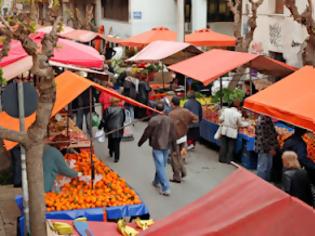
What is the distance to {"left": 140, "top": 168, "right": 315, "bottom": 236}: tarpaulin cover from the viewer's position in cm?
415

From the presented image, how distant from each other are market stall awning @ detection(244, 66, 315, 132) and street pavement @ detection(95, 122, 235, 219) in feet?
7.42

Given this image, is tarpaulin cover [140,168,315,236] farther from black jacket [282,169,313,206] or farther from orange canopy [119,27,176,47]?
orange canopy [119,27,176,47]

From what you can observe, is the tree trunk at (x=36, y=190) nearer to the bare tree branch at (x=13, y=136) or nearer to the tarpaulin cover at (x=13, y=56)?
the bare tree branch at (x=13, y=136)

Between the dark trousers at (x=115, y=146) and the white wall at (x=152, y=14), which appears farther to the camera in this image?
the white wall at (x=152, y=14)

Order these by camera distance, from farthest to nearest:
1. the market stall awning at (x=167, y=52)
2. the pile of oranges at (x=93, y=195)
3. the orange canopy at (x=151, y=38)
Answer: the orange canopy at (x=151, y=38), the market stall awning at (x=167, y=52), the pile of oranges at (x=93, y=195)

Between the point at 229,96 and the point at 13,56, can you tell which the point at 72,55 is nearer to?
the point at 13,56

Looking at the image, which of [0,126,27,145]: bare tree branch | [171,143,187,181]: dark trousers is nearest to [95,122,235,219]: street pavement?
[171,143,187,181]: dark trousers

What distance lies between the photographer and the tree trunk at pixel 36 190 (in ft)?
27.2

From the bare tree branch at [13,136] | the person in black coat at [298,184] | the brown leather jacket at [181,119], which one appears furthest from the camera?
the brown leather jacket at [181,119]

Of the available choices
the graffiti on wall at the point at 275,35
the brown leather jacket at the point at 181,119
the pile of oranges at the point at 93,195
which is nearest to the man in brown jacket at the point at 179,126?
the brown leather jacket at the point at 181,119

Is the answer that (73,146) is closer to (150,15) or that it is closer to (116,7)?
(150,15)

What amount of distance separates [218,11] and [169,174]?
1954cm

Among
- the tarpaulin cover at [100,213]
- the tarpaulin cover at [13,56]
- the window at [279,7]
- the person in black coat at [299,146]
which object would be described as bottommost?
the tarpaulin cover at [100,213]

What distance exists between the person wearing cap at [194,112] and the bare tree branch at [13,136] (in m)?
7.24
